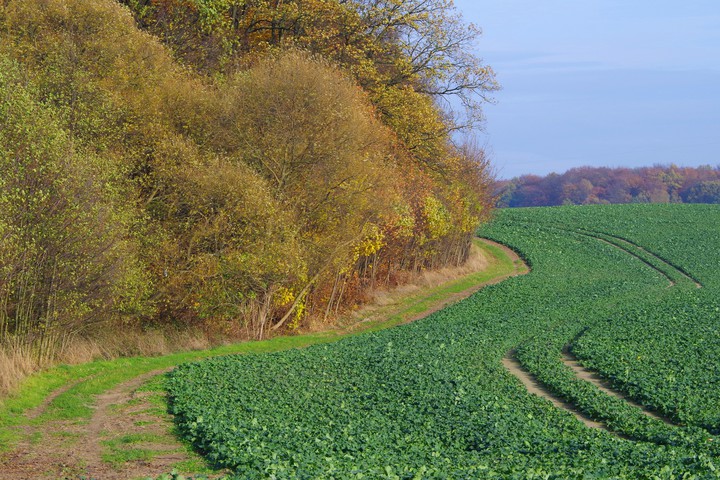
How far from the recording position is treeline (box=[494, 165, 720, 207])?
165625 mm

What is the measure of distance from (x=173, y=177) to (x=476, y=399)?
16055 mm

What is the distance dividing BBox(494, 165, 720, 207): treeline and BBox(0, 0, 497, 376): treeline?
405ft

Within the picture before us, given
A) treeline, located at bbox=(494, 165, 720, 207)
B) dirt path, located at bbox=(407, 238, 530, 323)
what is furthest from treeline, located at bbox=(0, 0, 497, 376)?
treeline, located at bbox=(494, 165, 720, 207)

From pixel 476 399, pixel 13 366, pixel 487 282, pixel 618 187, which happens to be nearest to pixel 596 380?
pixel 476 399

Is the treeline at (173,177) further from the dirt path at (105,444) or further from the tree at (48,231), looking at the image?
the dirt path at (105,444)

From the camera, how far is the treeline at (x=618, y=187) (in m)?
166

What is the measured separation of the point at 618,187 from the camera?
17175 cm

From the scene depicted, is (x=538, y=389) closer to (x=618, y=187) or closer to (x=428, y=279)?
(x=428, y=279)

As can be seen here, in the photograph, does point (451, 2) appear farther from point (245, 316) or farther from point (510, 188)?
point (510, 188)

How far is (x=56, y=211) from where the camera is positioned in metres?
26.1

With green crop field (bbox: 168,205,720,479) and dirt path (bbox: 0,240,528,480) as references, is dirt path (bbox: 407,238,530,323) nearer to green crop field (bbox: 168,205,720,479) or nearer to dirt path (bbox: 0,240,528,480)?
green crop field (bbox: 168,205,720,479)

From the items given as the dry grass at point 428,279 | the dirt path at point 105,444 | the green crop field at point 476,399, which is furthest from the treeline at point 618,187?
the dirt path at point 105,444

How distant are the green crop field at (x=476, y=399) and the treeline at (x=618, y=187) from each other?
121721 mm

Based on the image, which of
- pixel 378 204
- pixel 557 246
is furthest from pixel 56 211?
pixel 557 246
